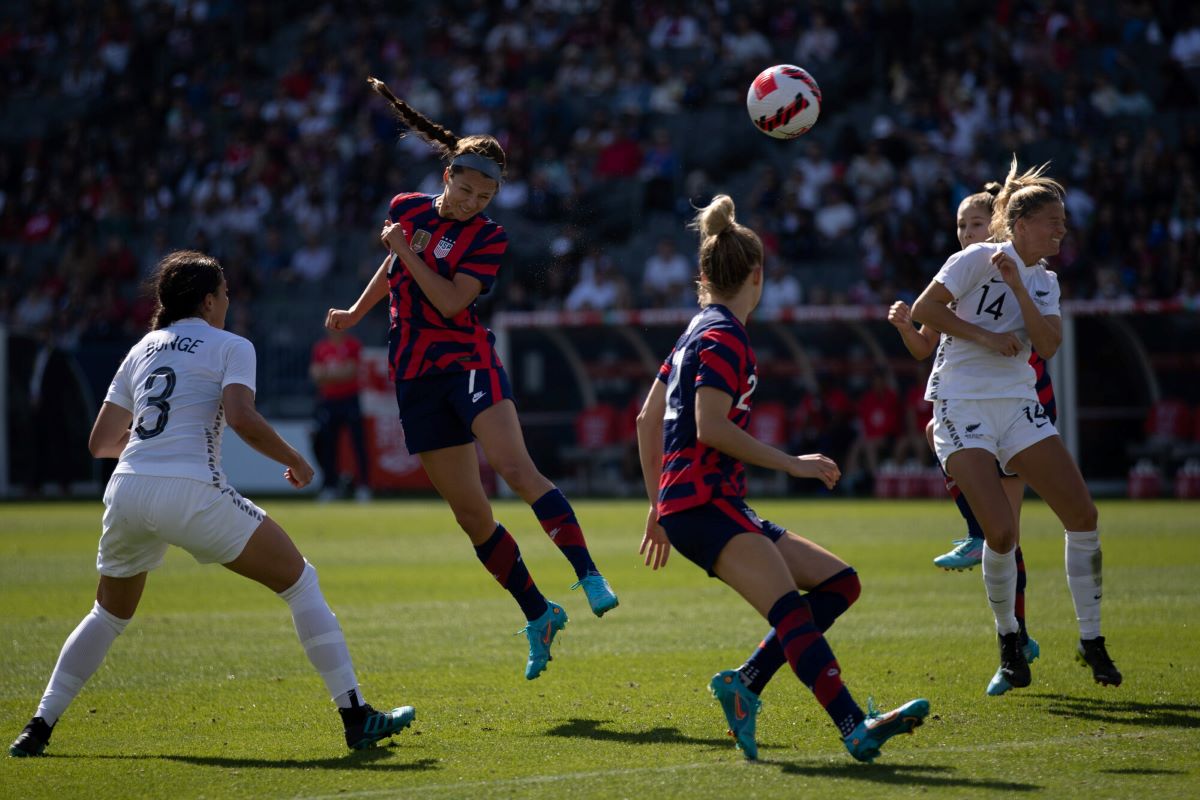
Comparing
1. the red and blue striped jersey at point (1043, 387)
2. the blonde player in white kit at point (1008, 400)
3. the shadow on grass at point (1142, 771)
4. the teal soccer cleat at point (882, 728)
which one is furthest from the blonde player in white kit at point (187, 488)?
the red and blue striped jersey at point (1043, 387)

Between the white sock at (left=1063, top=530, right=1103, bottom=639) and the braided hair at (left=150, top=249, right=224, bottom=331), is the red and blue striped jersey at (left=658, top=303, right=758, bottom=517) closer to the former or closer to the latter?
the braided hair at (left=150, top=249, right=224, bottom=331)

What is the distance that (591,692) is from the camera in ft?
24.8

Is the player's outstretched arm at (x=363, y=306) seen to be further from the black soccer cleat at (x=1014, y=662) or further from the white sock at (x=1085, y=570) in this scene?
the white sock at (x=1085, y=570)

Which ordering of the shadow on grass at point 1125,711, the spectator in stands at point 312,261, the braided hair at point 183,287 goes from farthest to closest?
the spectator in stands at point 312,261, the shadow on grass at point 1125,711, the braided hair at point 183,287

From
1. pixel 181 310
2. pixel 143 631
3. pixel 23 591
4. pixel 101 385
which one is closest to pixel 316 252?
pixel 101 385

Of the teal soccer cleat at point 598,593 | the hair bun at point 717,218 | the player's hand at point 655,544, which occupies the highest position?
the hair bun at point 717,218

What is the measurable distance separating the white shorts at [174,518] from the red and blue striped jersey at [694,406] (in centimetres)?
168

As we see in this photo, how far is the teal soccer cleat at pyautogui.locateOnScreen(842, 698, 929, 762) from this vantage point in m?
5.47

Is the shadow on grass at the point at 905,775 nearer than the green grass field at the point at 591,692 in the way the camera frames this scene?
Yes

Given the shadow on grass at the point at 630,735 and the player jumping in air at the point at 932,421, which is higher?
the player jumping in air at the point at 932,421

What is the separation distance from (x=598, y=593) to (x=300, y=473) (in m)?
1.81

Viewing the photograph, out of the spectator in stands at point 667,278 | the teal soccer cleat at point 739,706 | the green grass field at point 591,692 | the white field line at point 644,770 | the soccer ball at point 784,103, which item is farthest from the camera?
the spectator in stands at point 667,278

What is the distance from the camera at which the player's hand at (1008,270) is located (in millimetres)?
7176

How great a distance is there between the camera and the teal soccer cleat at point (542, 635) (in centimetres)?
738
